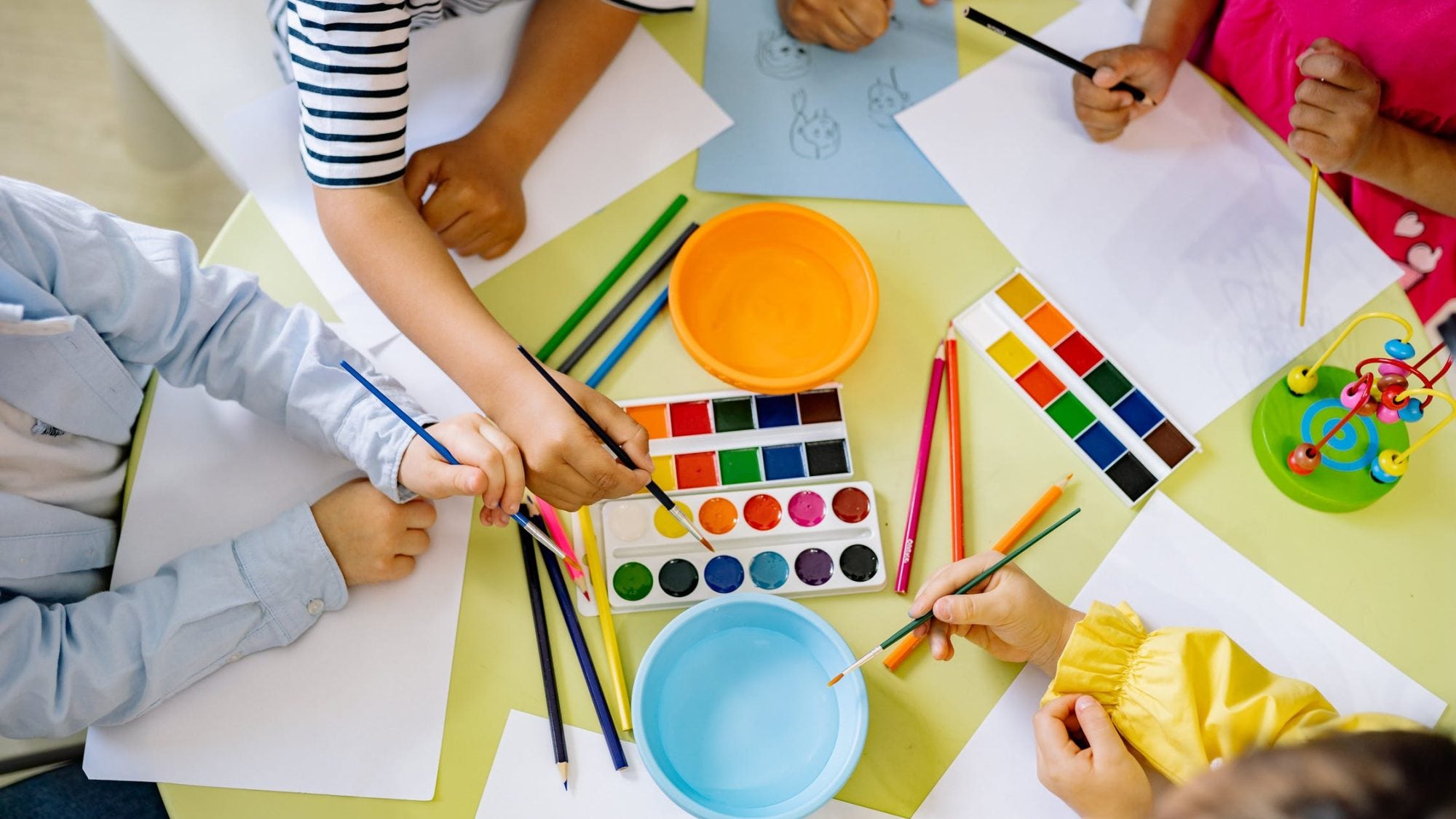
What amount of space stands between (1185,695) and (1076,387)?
25cm

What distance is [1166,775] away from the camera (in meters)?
0.68

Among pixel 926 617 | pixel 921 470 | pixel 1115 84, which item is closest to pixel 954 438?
pixel 921 470

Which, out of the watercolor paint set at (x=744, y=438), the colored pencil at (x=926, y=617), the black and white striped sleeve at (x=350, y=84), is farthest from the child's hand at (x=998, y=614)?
the black and white striped sleeve at (x=350, y=84)

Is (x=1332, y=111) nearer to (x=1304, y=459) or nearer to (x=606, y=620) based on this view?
(x=1304, y=459)

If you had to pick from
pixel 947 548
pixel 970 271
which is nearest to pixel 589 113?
pixel 970 271

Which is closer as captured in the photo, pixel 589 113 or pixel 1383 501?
pixel 1383 501

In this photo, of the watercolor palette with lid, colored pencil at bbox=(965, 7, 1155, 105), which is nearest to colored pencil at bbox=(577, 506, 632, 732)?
the watercolor palette with lid

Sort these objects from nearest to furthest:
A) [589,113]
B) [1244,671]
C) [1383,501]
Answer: [1244,671]
[1383,501]
[589,113]

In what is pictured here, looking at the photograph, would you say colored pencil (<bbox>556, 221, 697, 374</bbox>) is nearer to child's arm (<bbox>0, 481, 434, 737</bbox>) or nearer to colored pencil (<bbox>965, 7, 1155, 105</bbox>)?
child's arm (<bbox>0, 481, 434, 737</bbox>)

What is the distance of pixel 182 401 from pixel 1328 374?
0.93 meters

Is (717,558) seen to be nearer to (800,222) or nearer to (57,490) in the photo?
(800,222)

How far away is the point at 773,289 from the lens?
2.71 feet

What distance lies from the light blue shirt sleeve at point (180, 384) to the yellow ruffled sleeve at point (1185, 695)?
52 centimetres

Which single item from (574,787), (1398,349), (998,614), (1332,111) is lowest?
(574,787)
